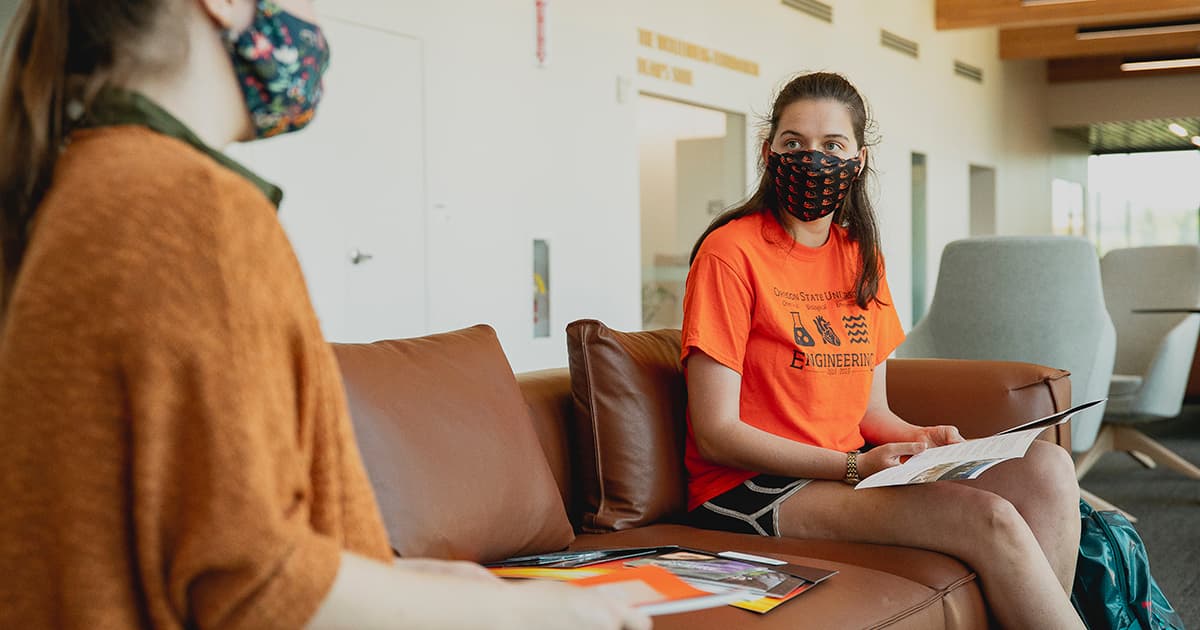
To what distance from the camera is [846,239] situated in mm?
2365

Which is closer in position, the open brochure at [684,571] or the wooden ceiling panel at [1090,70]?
the open brochure at [684,571]

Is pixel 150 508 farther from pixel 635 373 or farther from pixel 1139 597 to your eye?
pixel 1139 597

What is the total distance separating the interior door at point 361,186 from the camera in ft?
14.2

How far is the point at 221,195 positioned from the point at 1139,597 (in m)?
1.97

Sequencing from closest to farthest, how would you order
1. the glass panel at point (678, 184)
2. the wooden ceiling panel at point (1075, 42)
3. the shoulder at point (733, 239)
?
the shoulder at point (733, 239) < the glass panel at point (678, 184) < the wooden ceiling panel at point (1075, 42)

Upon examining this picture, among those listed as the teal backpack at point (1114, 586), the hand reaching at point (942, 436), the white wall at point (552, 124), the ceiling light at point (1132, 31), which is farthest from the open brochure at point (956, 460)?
the ceiling light at point (1132, 31)

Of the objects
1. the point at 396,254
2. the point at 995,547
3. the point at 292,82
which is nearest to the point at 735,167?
the point at 396,254

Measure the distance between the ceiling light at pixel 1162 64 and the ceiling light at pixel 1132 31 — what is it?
150 cm

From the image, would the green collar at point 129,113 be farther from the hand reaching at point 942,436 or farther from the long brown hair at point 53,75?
the hand reaching at point 942,436

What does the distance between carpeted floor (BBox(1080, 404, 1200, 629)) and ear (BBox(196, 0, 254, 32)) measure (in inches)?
108

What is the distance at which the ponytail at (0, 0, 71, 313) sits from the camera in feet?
2.74

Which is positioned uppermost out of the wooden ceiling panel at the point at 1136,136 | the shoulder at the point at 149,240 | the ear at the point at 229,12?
the wooden ceiling panel at the point at 1136,136

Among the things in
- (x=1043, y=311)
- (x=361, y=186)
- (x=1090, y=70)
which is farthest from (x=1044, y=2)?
(x=361, y=186)

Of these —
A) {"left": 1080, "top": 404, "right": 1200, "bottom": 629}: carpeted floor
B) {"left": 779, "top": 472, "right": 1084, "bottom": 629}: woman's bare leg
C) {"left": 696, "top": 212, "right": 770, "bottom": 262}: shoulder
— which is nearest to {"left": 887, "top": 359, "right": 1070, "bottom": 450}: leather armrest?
{"left": 779, "top": 472, "right": 1084, "bottom": 629}: woman's bare leg
